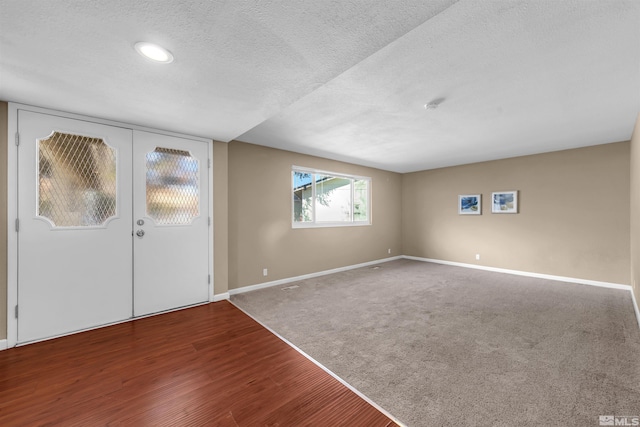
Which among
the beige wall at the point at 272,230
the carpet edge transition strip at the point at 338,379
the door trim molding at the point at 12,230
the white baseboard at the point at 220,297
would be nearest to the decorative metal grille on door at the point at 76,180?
the door trim molding at the point at 12,230

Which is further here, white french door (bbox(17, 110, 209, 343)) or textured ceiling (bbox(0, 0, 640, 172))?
white french door (bbox(17, 110, 209, 343))

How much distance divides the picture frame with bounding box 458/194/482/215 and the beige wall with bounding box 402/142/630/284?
89 millimetres

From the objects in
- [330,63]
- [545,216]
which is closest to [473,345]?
[330,63]

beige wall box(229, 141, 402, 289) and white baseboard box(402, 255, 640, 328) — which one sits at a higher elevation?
beige wall box(229, 141, 402, 289)

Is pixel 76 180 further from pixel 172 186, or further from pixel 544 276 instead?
pixel 544 276

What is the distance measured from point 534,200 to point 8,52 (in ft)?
24.1

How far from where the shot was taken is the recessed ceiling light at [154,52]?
5.26ft

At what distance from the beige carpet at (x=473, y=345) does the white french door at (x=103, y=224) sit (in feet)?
3.78

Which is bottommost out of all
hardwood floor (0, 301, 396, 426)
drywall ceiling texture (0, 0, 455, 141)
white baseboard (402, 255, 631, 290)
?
hardwood floor (0, 301, 396, 426)

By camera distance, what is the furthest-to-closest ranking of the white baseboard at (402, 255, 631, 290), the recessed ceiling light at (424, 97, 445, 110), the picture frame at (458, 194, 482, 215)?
the picture frame at (458, 194, 482, 215)
the white baseboard at (402, 255, 631, 290)
the recessed ceiling light at (424, 97, 445, 110)

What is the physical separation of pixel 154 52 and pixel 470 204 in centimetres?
643

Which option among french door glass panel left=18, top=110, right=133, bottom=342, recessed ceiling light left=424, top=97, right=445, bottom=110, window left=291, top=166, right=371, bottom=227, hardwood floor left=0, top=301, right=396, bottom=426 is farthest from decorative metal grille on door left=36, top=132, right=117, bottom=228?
recessed ceiling light left=424, top=97, right=445, bottom=110

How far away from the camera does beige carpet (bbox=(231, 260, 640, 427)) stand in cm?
166

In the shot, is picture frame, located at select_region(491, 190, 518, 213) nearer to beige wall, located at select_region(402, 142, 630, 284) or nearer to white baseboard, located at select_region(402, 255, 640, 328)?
beige wall, located at select_region(402, 142, 630, 284)
